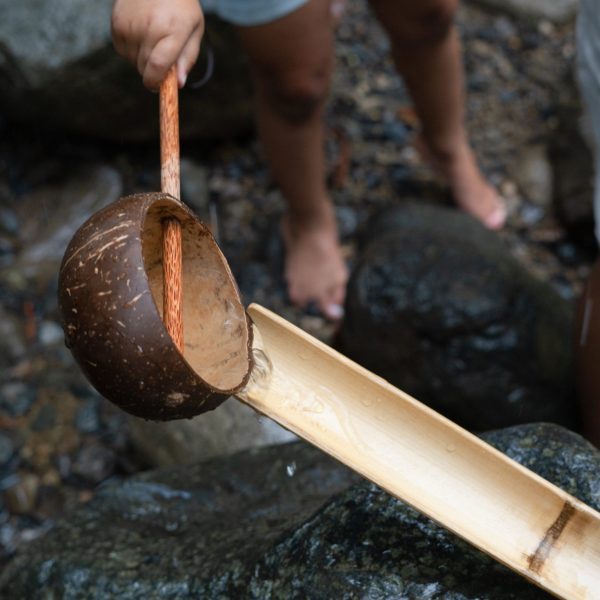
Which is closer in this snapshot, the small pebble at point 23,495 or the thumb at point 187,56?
the thumb at point 187,56

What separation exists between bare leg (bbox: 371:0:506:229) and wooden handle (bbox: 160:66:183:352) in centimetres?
157

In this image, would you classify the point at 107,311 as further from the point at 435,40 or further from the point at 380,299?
the point at 435,40

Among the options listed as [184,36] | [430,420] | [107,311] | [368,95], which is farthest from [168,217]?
[368,95]

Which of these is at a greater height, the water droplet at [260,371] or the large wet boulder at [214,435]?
the water droplet at [260,371]

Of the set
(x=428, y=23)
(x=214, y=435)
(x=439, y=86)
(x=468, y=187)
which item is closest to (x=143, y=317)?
(x=214, y=435)

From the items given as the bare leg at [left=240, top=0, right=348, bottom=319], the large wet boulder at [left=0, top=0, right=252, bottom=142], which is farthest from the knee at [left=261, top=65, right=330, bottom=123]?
the large wet boulder at [left=0, top=0, right=252, bottom=142]

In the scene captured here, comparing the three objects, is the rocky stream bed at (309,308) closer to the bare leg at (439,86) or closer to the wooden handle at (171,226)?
the bare leg at (439,86)

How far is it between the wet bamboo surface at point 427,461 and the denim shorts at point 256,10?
1.25 m

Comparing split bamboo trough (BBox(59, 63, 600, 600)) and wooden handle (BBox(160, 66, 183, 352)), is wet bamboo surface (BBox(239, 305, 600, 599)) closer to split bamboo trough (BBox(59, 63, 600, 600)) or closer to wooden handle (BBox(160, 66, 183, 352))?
split bamboo trough (BBox(59, 63, 600, 600))

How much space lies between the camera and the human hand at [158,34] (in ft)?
5.73

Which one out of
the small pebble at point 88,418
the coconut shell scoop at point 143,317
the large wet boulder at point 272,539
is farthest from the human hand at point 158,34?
the small pebble at point 88,418

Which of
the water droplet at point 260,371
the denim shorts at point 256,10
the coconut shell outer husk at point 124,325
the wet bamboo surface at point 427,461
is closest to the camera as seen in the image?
the coconut shell outer husk at point 124,325

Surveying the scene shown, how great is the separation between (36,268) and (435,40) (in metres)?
2.05

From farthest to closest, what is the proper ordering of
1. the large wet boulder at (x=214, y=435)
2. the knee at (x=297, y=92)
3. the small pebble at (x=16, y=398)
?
the small pebble at (x=16, y=398)
the large wet boulder at (x=214, y=435)
the knee at (x=297, y=92)
